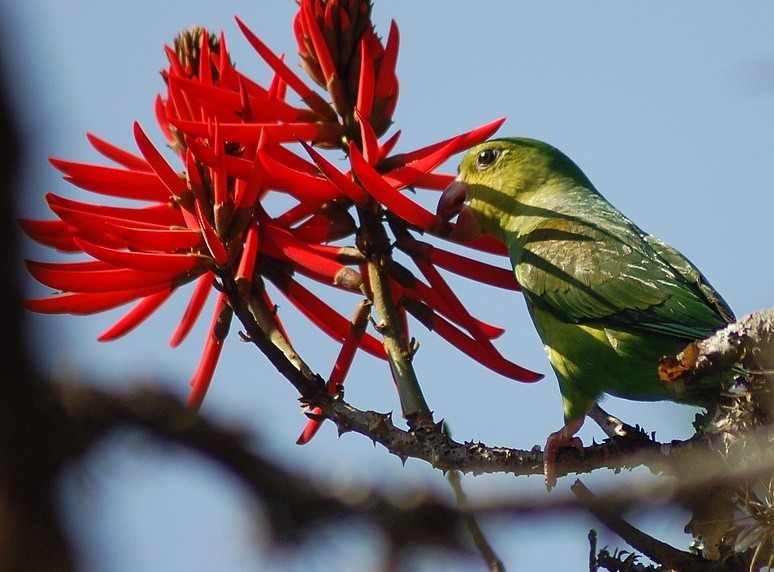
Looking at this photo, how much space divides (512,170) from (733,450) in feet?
10.2

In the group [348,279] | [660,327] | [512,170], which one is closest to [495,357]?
[348,279]

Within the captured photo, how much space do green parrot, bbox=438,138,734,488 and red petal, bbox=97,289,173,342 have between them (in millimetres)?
1342

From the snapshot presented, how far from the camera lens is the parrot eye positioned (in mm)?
5711

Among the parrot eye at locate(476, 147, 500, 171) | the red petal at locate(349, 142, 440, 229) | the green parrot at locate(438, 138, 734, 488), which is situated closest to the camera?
the red petal at locate(349, 142, 440, 229)

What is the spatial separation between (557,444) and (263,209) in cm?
154

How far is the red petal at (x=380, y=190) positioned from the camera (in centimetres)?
340

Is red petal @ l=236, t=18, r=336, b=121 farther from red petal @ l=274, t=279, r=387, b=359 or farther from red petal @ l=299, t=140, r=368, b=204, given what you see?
red petal @ l=274, t=279, r=387, b=359

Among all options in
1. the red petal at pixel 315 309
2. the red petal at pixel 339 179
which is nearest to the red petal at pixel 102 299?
the red petal at pixel 315 309

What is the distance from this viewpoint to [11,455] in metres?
0.77

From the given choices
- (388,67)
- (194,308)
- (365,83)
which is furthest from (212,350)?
(388,67)

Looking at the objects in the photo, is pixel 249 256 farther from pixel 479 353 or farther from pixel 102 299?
pixel 479 353

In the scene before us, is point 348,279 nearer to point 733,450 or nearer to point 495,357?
point 495,357

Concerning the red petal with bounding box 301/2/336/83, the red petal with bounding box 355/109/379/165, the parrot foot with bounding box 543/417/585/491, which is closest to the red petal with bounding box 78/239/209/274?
the red petal with bounding box 355/109/379/165

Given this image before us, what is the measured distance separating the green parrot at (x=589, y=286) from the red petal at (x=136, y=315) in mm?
1342
